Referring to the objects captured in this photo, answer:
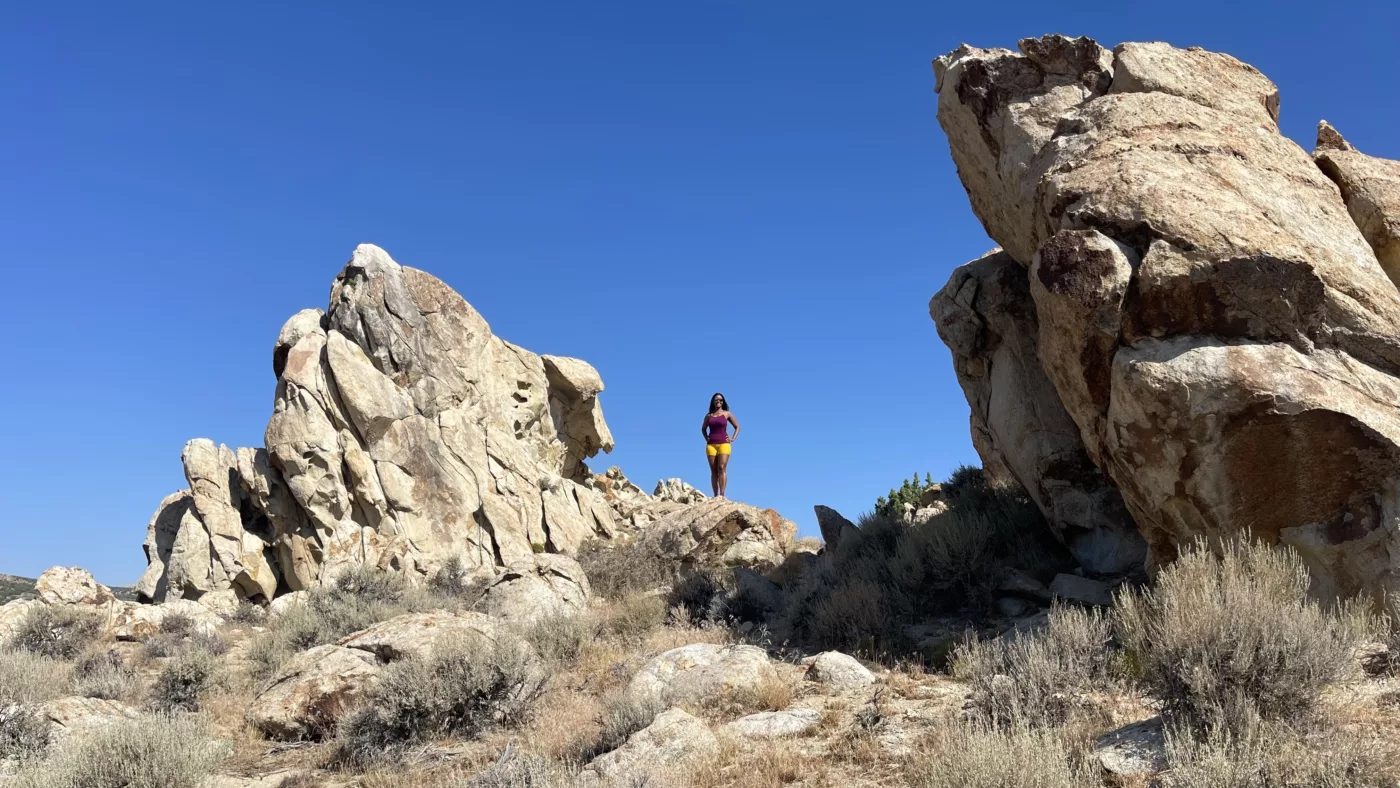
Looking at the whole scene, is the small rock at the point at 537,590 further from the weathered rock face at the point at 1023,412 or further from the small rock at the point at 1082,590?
the weathered rock face at the point at 1023,412

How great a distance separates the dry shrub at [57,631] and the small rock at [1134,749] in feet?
46.6

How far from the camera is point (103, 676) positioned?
11.1 meters

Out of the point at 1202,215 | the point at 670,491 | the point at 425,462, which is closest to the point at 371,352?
the point at 425,462

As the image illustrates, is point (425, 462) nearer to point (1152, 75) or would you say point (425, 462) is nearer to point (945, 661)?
point (945, 661)

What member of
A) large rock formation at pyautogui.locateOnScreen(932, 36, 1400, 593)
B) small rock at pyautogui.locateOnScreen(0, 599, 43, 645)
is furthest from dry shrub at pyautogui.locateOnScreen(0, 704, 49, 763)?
large rock formation at pyautogui.locateOnScreen(932, 36, 1400, 593)

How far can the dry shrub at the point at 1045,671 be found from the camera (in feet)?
19.6

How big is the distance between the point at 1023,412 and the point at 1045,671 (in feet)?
17.8

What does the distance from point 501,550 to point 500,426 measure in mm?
3279

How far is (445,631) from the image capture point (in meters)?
9.06

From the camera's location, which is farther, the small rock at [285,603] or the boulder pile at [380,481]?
the boulder pile at [380,481]

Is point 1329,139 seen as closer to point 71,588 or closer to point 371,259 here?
point 371,259

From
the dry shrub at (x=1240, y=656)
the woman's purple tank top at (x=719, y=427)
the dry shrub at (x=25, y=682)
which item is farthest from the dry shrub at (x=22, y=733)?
the woman's purple tank top at (x=719, y=427)

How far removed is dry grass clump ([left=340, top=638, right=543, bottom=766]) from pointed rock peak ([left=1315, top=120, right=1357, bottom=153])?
10.5 metres

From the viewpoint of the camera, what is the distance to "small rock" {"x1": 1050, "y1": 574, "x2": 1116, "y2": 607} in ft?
29.5
